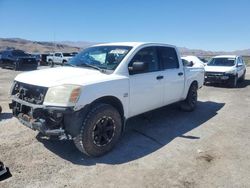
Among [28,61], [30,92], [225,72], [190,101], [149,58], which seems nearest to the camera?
[30,92]

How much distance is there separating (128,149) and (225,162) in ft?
5.62

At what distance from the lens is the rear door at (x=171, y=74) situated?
6.22 metres

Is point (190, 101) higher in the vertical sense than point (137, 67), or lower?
lower

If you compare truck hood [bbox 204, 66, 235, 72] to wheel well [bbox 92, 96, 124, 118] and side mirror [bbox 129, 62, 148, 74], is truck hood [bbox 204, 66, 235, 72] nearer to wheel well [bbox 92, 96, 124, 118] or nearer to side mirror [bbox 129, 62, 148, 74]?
side mirror [bbox 129, 62, 148, 74]

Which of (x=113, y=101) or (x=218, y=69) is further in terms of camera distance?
(x=218, y=69)

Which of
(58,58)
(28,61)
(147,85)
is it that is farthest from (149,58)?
(58,58)

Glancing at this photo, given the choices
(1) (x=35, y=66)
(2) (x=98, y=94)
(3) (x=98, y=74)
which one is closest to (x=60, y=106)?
(2) (x=98, y=94)

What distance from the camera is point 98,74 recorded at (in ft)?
15.5

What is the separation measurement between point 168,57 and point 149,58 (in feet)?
2.91

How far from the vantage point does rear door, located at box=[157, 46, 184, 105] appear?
6223 millimetres

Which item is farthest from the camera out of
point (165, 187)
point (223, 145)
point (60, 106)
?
point (223, 145)

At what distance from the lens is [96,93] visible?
4.32 metres

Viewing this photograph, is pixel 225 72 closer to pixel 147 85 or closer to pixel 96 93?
pixel 147 85

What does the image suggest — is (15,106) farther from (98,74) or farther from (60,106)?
(98,74)
